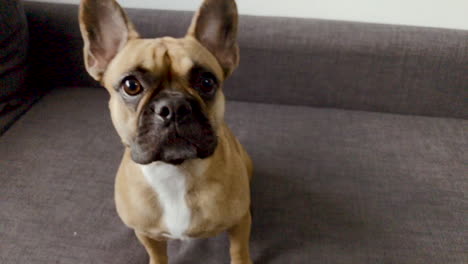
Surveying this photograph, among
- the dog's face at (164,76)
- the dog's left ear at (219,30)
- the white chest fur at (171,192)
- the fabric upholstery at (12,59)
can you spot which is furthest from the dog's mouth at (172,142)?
the fabric upholstery at (12,59)

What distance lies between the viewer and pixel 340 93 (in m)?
2.07

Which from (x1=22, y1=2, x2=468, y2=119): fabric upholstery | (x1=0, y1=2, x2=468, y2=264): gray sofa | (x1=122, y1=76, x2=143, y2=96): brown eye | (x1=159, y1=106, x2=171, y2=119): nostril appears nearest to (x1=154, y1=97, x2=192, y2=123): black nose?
(x1=159, y1=106, x2=171, y2=119): nostril

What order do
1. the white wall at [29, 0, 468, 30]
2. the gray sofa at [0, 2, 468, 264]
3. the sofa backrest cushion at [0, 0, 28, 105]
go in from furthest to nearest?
1. the white wall at [29, 0, 468, 30]
2. the sofa backrest cushion at [0, 0, 28, 105]
3. the gray sofa at [0, 2, 468, 264]

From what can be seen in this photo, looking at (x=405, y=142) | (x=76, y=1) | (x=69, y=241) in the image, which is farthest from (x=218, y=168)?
(x=76, y=1)

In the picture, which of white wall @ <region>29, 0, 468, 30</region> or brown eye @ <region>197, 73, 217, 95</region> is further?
white wall @ <region>29, 0, 468, 30</region>

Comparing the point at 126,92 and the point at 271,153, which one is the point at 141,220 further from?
the point at 271,153

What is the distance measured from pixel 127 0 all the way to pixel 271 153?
121 centimetres

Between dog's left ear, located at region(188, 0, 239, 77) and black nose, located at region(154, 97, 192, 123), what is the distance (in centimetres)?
32

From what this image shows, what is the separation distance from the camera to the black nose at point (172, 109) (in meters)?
1.01

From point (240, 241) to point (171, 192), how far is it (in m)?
0.29

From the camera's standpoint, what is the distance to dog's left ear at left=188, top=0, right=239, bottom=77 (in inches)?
47.1

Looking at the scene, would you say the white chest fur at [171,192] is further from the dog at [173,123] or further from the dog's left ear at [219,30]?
the dog's left ear at [219,30]

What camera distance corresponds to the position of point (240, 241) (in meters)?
1.31

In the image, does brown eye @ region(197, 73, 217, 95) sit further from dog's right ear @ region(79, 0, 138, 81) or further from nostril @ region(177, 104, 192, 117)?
dog's right ear @ region(79, 0, 138, 81)
